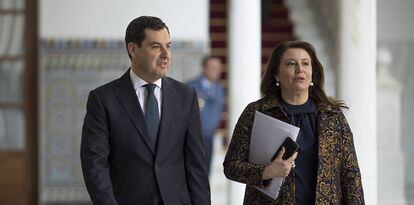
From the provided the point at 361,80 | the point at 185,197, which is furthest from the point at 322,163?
the point at 361,80

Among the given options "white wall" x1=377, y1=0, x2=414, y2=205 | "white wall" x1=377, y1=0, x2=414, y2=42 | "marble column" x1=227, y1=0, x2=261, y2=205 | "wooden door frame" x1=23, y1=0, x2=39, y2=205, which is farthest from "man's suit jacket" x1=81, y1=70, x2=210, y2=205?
"white wall" x1=377, y1=0, x2=414, y2=42

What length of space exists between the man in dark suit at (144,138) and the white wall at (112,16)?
4.10 metres

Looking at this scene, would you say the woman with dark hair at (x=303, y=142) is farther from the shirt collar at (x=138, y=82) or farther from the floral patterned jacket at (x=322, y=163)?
Result: the shirt collar at (x=138, y=82)

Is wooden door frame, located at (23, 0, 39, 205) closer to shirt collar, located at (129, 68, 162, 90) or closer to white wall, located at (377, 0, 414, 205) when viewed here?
white wall, located at (377, 0, 414, 205)

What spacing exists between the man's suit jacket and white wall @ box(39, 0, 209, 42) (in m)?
4.10

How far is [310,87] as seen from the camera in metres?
4.03

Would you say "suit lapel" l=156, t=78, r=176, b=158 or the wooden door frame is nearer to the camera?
"suit lapel" l=156, t=78, r=176, b=158

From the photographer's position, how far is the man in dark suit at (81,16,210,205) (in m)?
3.85

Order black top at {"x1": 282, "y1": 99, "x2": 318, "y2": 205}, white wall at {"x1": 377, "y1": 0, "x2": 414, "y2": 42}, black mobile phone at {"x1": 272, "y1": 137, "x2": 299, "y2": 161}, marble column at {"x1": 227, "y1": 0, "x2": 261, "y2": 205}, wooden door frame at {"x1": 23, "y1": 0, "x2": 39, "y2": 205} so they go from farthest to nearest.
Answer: white wall at {"x1": 377, "y1": 0, "x2": 414, "y2": 42}, wooden door frame at {"x1": 23, "y1": 0, "x2": 39, "y2": 205}, marble column at {"x1": 227, "y1": 0, "x2": 261, "y2": 205}, black top at {"x1": 282, "y1": 99, "x2": 318, "y2": 205}, black mobile phone at {"x1": 272, "y1": 137, "x2": 299, "y2": 161}

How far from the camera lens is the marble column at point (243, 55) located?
7.69 metres

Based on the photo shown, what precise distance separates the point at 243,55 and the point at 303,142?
397cm

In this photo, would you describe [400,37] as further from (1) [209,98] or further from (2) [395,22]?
(1) [209,98]

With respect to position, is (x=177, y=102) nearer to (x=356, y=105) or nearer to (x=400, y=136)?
(x=356, y=105)

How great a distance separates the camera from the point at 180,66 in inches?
321
